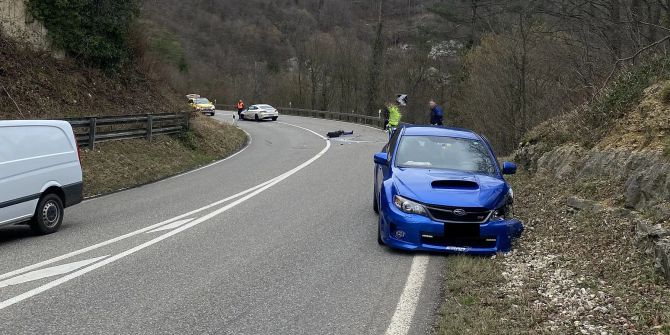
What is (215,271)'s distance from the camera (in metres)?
6.43

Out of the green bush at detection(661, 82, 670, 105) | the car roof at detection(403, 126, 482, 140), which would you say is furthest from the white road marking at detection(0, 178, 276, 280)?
the green bush at detection(661, 82, 670, 105)

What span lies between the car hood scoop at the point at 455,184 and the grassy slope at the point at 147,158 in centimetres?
900

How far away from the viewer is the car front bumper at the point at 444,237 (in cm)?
693

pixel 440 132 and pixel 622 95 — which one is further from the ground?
pixel 622 95

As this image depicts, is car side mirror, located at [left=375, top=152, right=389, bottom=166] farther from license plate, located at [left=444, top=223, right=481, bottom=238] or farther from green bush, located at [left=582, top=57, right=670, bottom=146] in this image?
green bush, located at [left=582, top=57, right=670, bottom=146]

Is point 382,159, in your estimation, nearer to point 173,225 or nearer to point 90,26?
point 173,225

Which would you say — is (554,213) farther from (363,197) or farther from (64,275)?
(64,275)

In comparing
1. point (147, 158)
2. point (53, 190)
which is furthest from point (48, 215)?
point (147, 158)

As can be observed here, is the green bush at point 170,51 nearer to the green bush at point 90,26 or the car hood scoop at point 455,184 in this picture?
the green bush at point 90,26

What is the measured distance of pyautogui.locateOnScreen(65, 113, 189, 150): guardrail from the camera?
16.1 metres

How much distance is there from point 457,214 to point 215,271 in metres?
2.91

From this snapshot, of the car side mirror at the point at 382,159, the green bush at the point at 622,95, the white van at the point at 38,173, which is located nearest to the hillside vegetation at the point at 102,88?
the white van at the point at 38,173

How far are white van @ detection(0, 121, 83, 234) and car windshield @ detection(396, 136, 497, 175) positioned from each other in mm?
5342

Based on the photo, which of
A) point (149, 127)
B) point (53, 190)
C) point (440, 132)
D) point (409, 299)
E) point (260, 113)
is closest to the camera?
point (409, 299)
